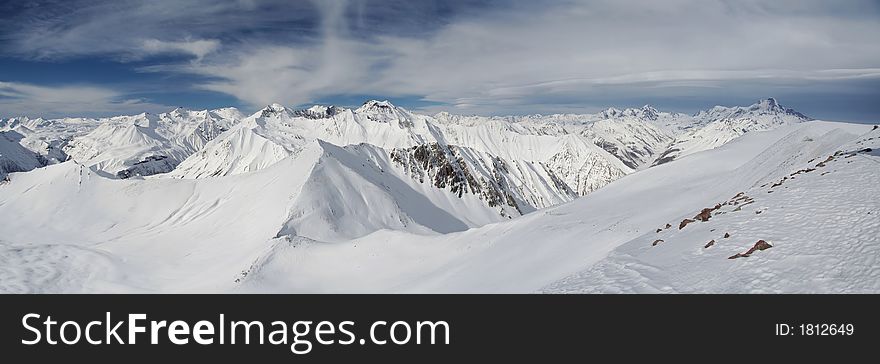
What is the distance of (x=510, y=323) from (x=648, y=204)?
23510 mm

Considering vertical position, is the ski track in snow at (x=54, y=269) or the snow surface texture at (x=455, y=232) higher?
the snow surface texture at (x=455, y=232)

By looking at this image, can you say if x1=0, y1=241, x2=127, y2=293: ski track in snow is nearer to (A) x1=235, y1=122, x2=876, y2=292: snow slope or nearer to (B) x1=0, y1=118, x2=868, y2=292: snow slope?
(B) x1=0, y1=118, x2=868, y2=292: snow slope

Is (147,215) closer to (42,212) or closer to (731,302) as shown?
(42,212)

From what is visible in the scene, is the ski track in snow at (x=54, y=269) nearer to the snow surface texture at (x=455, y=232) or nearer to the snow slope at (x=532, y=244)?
the snow surface texture at (x=455, y=232)

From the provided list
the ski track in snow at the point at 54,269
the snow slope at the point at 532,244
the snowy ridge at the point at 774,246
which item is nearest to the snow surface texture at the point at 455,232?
the snowy ridge at the point at 774,246

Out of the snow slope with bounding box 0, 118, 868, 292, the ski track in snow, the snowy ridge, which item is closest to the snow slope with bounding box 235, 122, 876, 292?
the snow slope with bounding box 0, 118, 868, 292

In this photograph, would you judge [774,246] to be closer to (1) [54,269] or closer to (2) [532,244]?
(2) [532,244]

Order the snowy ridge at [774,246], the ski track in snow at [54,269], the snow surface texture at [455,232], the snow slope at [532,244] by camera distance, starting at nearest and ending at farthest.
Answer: the snowy ridge at [774,246]
the snow surface texture at [455,232]
the snow slope at [532,244]
the ski track in snow at [54,269]

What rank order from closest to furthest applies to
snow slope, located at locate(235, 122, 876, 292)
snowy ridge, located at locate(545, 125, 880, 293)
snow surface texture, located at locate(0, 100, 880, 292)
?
snowy ridge, located at locate(545, 125, 880, 293)
snow surface texture, located at locate(0, 100, 880, 292)
snow slope, located at locate(235, 122, 876, 292)

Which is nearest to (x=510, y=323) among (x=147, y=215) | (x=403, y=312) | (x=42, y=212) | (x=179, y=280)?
(x=403, y=312)

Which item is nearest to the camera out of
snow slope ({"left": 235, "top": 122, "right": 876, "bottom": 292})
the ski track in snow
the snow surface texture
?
the snow surface texture

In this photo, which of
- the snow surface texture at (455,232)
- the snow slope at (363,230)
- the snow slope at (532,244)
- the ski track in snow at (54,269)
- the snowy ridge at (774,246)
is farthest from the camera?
the ski track in snow at (54,269)

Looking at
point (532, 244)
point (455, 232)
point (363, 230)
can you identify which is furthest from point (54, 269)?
point (532, 244)

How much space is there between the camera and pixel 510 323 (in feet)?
39.2
